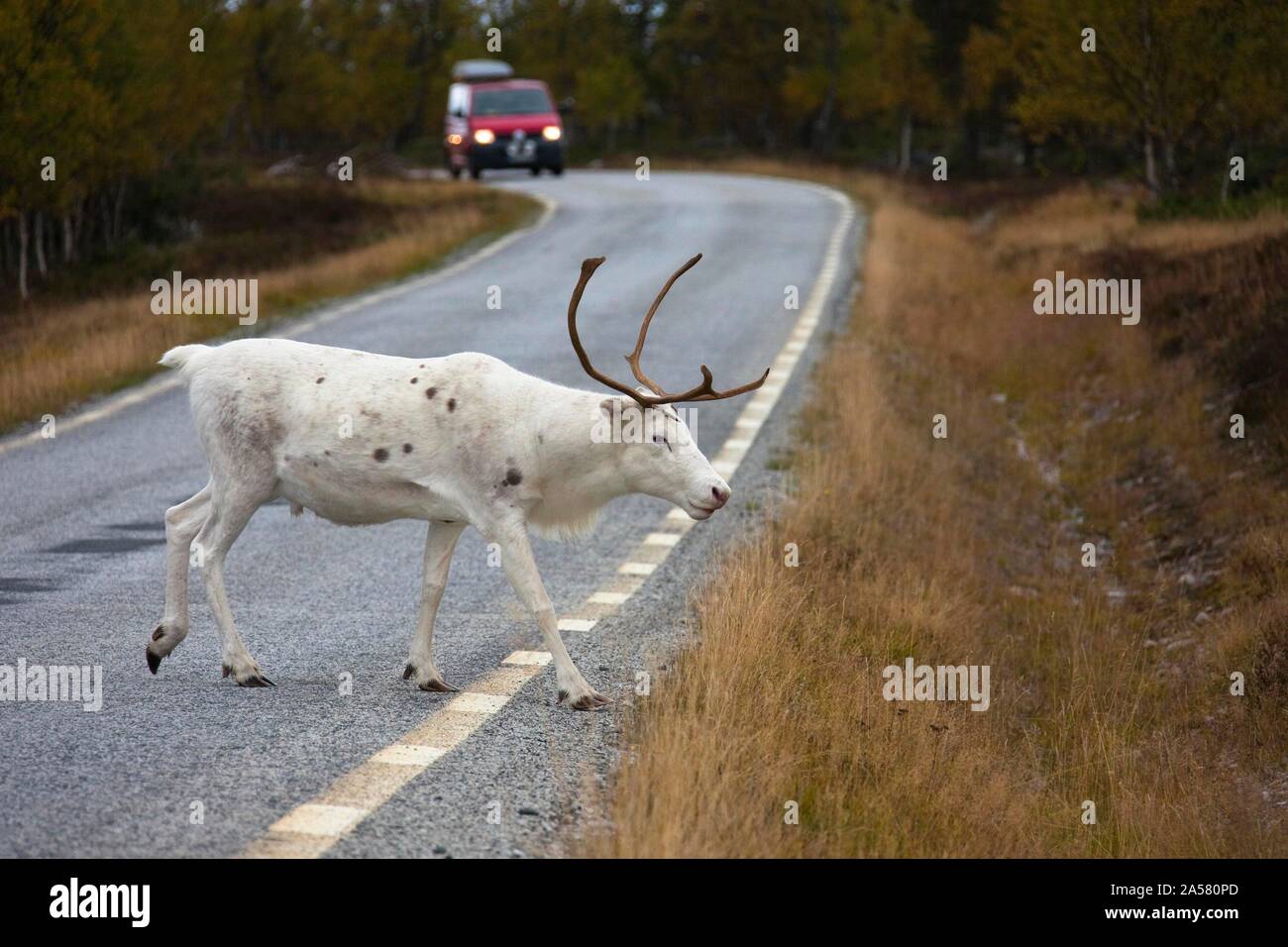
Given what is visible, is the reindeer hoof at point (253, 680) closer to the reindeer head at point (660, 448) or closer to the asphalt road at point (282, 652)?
the asphalt road at point (282, 652)

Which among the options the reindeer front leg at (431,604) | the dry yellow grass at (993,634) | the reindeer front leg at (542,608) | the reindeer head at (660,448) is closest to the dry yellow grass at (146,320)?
the dry yellow grass at (993,634)

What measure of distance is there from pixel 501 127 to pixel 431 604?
37.2 meters

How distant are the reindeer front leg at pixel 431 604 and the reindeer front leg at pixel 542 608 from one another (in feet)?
1.18

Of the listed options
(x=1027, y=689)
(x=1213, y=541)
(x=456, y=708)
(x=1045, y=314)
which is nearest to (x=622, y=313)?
(x=1045, y=314)

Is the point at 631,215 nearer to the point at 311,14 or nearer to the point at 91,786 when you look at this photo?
the point at 91,786

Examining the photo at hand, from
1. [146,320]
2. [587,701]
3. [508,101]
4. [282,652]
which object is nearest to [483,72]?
[508,101]

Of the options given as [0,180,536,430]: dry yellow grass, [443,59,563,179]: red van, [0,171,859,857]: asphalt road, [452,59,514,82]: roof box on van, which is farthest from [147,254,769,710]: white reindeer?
[452,59,514,82]: roof box on van

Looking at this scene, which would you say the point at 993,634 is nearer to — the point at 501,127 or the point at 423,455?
the point at 423,455

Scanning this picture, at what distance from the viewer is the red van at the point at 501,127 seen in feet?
140

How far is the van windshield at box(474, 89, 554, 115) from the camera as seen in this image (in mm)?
42500

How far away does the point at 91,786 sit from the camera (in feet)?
18.0

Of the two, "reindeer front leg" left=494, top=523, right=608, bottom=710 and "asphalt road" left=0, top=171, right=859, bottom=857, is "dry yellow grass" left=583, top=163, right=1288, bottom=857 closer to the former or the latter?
"reindeer front leg" left=494, top=523, right=608, bottom=710

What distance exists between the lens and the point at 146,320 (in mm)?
18953

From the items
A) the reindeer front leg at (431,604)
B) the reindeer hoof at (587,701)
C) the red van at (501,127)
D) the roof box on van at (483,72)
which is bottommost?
the reindeer hoof at (587,701)
